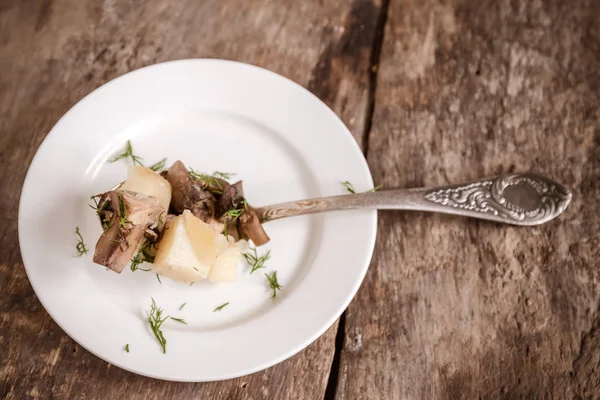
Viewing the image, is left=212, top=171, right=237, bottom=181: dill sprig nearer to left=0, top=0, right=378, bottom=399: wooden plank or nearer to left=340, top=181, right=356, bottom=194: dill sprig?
left=340, top=181, right=356, bottom=194: dill sprig

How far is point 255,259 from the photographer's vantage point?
1.90 metres

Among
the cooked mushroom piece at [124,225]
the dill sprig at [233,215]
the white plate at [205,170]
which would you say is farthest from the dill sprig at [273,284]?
the cooked mushroom piece at [124,225]

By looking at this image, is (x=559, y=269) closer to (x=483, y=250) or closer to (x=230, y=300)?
(x=483, y=250)

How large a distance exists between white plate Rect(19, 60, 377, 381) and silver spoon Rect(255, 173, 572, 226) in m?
0.06

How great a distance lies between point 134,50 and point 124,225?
1.04 m

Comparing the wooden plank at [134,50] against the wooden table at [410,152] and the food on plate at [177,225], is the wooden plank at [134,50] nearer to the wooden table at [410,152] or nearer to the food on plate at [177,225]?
the wooden table at [410,152]

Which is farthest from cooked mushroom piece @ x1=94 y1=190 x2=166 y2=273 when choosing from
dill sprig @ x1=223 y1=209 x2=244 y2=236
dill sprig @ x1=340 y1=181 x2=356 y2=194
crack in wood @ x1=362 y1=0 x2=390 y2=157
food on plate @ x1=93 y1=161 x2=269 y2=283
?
crack in wood @ x1=362 y1=0 x2=390 y2=157

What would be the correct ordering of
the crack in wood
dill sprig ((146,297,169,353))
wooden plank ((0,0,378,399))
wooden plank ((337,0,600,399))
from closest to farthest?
dill sprig ((146,297,169,353))
wooden plank ((337,0,600,399))
wooden plank ((0,0,378,399))
the crack in wood

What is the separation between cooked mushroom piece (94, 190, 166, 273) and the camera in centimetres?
162

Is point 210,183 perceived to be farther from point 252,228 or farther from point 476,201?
point 476,201

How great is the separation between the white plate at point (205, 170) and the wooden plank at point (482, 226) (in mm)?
253

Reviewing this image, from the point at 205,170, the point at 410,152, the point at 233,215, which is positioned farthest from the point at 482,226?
the point at 205,170

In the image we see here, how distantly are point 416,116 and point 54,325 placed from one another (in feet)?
5.16

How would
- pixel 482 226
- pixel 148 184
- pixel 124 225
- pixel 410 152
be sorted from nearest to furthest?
1. pixel 124 225
2. pixel 148 184
3. pixel 482 226
4. pixel 410 152
